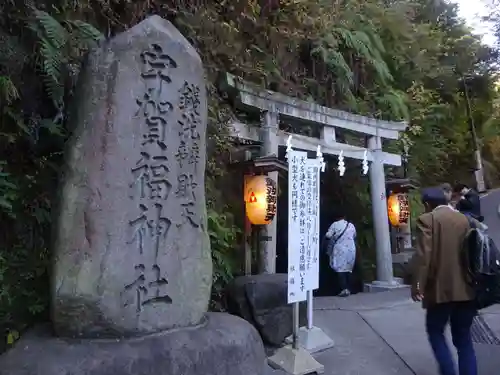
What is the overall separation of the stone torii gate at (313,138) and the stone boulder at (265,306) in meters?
1.39

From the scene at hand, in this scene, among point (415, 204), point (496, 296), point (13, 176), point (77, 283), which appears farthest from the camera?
point (415, 204)

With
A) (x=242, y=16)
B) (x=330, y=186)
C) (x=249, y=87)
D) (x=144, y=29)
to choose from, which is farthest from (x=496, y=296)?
(x=330, y=186)

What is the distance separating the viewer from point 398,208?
10.8 m

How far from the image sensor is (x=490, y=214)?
18422mm

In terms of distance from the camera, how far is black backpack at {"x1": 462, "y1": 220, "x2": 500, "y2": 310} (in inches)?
155

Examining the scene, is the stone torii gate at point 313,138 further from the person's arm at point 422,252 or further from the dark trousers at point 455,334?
the dark trousers at point 455,334

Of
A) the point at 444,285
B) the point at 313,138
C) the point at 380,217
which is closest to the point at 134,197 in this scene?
the point at 444,285

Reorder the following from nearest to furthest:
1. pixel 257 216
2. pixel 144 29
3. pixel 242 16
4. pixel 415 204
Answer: pixel 144 29 → pixel 257 216 → pixel 242 16 → pixel 415 204

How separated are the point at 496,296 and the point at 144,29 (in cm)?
352

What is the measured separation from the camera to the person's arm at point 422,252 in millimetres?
4090

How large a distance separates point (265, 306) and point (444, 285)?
2134 millimetres

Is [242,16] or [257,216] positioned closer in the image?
[257,216]

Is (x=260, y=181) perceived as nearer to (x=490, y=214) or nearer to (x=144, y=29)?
(x=144, y=29)

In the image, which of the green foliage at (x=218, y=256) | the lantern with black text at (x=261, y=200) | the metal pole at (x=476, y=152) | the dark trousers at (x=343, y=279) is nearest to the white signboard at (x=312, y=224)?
the lantern with black text at (x=261, y=200)
